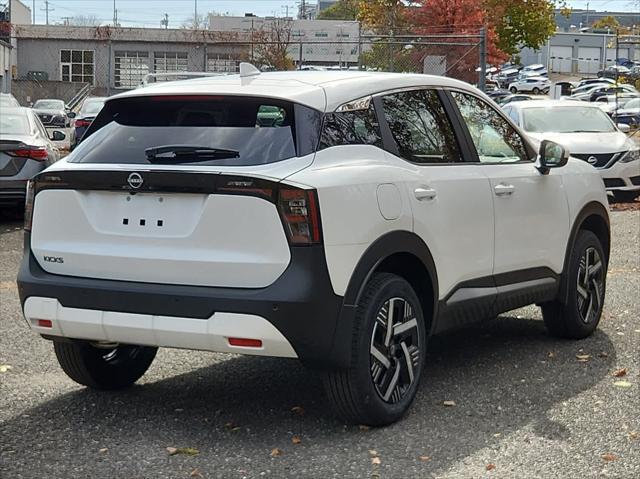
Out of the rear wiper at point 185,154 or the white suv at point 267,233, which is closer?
the white suv at point 267,233

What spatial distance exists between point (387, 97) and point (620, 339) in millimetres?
2766

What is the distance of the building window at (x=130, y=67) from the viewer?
48906 mm

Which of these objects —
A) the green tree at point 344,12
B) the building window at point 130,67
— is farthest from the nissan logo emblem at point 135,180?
the green tree at point 344,12

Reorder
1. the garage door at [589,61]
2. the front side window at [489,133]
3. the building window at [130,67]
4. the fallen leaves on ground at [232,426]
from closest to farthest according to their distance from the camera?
the fallen leaves on ground at [232,426] < the front side window at [489,133] < the building window at [130,67] < the garage door at [589,61]

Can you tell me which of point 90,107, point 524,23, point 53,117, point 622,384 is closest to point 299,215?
point 622,384

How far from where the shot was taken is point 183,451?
4992 mm

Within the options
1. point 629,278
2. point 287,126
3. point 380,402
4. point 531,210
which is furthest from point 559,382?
point 629,278

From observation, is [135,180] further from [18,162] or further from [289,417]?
[18,162]

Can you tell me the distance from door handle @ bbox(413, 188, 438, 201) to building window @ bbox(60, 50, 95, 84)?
54.3 m

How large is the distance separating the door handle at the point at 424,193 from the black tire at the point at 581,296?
1.80 m

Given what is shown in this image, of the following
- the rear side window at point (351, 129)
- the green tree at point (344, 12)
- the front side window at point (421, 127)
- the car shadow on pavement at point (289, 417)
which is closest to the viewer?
the car shadow on pavement at point (289, 417)

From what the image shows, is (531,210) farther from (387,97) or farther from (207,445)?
(207,445)

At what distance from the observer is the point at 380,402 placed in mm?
5230

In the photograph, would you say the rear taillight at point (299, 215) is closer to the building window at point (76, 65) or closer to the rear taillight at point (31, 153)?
the rear taillight at point (31, 153)
